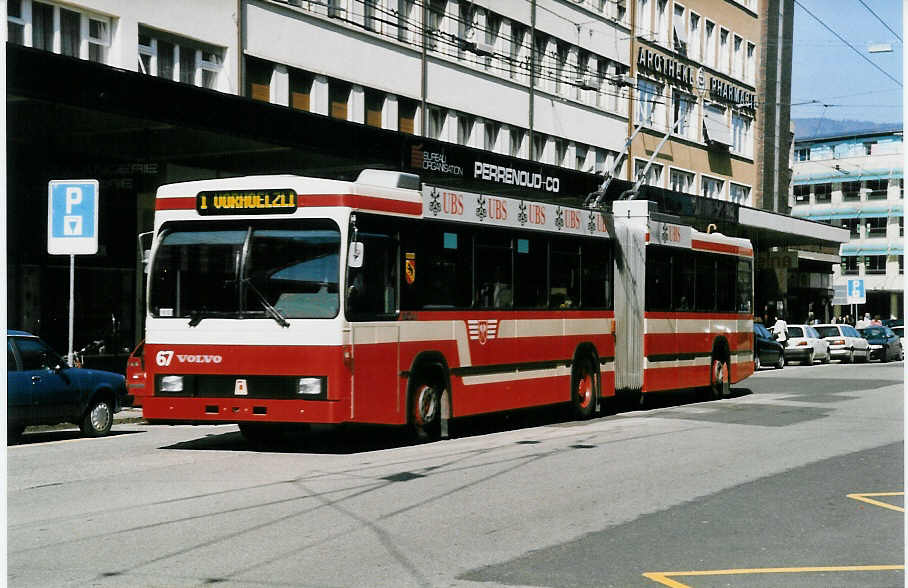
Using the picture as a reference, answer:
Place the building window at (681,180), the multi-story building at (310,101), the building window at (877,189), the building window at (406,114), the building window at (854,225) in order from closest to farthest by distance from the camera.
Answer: the multi-story building at (310,101)
the building window at (406,114)
the building window at (681,180)
the building window at (877,189)
the building window at (854,225)

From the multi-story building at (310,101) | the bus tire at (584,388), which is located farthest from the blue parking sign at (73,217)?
the bus tire at (584,388)

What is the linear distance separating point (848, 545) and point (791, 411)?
13.4m

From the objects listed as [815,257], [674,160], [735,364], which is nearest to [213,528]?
[735,364]

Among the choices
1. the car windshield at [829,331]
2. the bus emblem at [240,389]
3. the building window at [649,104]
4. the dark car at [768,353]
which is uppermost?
the building window at [649,104]

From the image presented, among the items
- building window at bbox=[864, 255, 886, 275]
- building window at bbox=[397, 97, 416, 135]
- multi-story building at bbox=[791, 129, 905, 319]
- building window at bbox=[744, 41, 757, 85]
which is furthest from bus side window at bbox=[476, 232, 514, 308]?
building window at bbox=[864, 255, 886, 275]

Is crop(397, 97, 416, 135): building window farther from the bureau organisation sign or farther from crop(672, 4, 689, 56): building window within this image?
crop(672, 4, 689, 56): building window

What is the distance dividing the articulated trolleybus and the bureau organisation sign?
0.11 feet

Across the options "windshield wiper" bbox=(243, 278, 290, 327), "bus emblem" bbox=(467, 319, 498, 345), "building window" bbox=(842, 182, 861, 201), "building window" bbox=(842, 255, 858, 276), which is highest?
"building window" bbox=(842, 182, 861, 201)

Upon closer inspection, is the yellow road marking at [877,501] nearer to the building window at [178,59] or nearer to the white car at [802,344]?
the building window at [178,59]

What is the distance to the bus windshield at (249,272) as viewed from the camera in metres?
14.0

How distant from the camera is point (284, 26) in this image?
→ 3030cm

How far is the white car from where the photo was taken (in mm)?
46406

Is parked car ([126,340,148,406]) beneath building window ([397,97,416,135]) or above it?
beneath

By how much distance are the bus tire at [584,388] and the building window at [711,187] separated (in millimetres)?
39869
